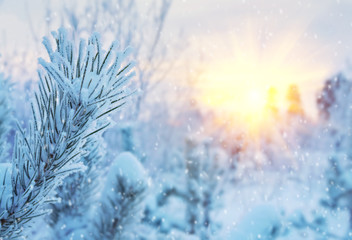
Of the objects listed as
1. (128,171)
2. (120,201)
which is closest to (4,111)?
(128,171)

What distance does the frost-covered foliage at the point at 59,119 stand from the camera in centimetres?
93

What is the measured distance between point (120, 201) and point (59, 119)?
1.83 metres

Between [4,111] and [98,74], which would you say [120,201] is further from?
[98,74]

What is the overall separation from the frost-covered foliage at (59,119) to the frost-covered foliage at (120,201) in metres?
1.48

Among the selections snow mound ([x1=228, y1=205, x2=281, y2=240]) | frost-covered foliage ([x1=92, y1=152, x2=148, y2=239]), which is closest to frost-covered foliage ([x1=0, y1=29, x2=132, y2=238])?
frost-covered foliage ([x1=92, y1=152, x2=148, y2=239])

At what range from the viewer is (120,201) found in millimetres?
2645

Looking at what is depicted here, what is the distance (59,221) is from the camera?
2.56m

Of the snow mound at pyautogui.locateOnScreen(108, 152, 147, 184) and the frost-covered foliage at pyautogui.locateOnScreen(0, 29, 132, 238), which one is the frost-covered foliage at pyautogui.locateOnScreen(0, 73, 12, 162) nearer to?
the snow mound at pyautogui.locateOnScreen(108, 152, 147, 184)

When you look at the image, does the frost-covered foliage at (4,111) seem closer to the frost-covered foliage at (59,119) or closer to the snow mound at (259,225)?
the frost-covered foliage at (59,119)

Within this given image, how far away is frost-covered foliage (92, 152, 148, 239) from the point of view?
8.66ft

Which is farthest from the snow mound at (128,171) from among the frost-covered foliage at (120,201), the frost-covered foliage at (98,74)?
the frost-covered foliage at (98,74)

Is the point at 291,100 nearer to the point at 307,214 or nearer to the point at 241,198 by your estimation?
the point at 241,198

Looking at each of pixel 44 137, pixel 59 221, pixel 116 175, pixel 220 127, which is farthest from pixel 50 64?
pixel 220 127

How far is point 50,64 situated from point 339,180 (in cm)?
→ 999
